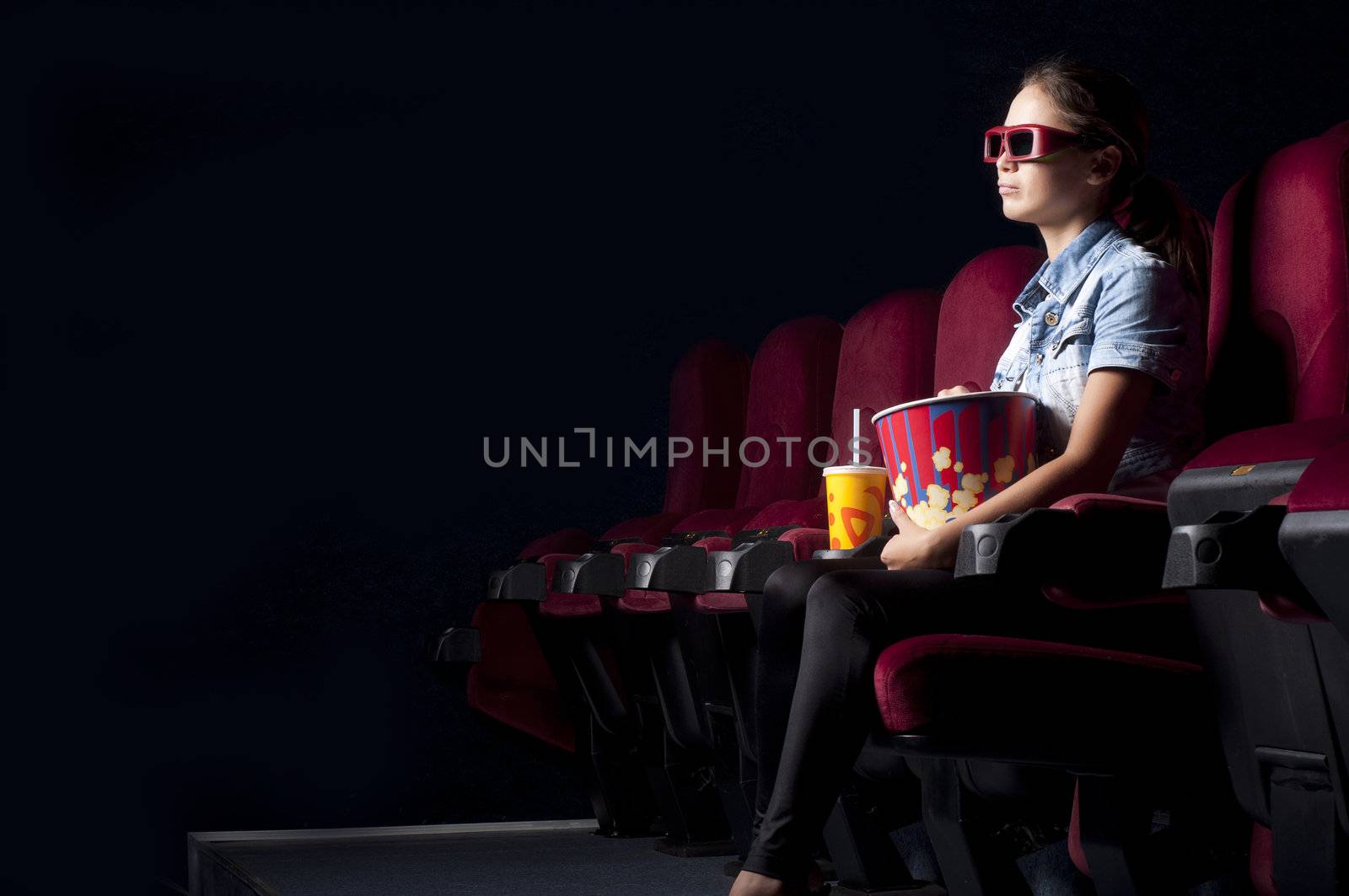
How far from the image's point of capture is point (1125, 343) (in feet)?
3.62

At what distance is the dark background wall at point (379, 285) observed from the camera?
2.35 m

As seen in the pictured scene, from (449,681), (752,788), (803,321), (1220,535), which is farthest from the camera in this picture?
(449,681)

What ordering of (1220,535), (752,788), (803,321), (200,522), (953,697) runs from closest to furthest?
(1220,535) → (953,697) → (752,788) → (803,321) → (200,522)

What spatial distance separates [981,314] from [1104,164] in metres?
0.29

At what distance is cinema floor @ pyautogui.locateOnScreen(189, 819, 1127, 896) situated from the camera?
1.70 m

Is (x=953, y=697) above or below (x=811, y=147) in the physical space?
below

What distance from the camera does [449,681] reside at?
7.35 feet

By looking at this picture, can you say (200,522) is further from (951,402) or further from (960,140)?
(951,402)

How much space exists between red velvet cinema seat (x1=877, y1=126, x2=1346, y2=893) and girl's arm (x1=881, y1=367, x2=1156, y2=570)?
10 centimetres

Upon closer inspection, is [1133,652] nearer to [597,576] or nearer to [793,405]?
[597,576]

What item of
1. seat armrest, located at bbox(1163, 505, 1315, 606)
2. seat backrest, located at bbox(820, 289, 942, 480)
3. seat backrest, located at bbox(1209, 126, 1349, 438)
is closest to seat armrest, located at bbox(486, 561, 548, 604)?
seat backrest, located at bbox(820, 289, 942, 480)

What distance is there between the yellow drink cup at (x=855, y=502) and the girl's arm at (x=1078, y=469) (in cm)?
15

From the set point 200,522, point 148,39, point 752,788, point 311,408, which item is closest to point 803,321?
point 752,788

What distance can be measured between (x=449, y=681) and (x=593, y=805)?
293 millimetres
